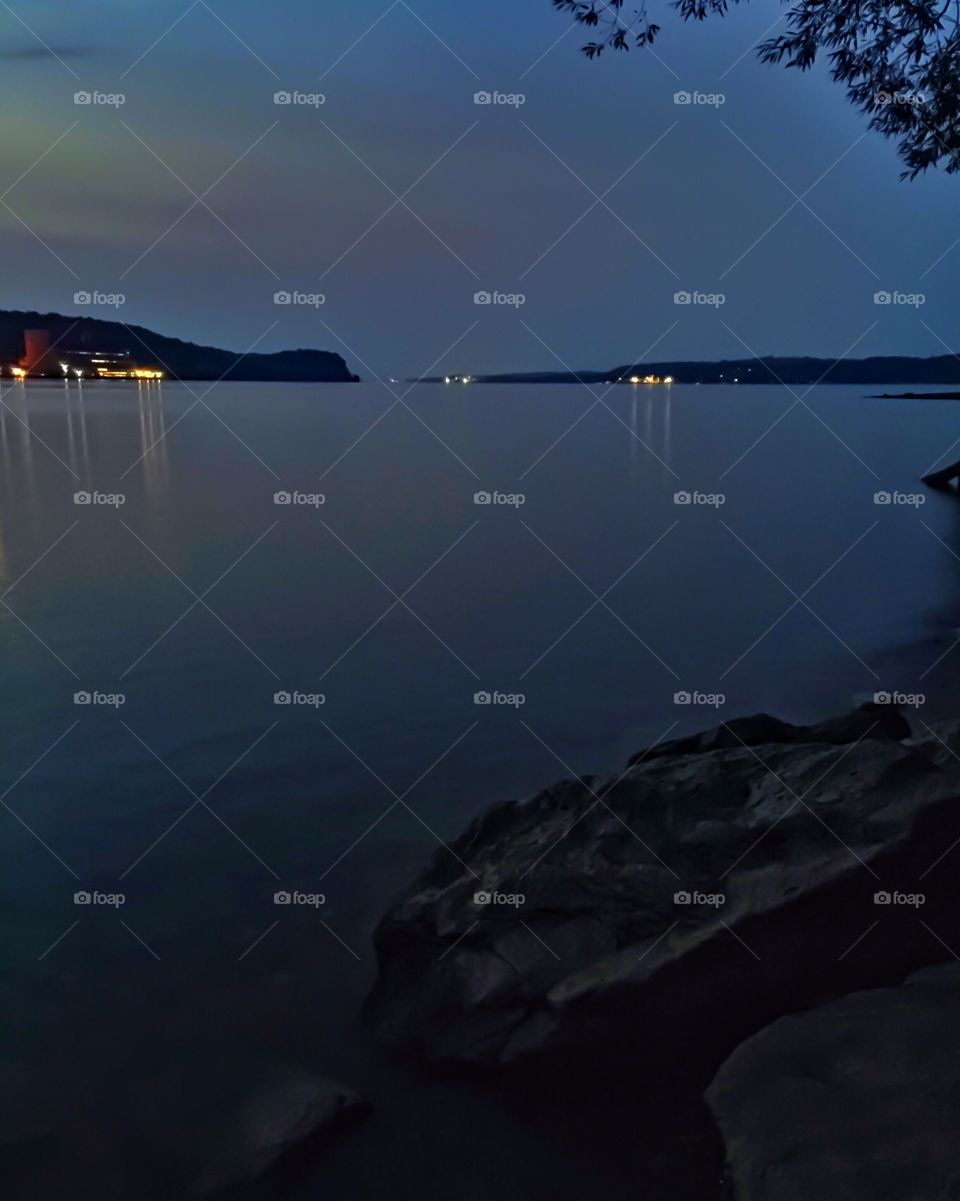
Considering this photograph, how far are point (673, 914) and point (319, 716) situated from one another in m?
4.75

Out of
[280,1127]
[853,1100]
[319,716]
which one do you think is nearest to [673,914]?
[853,1100]

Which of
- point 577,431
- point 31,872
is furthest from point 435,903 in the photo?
point 577,431

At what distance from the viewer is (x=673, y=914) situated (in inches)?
190

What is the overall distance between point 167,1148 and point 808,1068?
2.64 m

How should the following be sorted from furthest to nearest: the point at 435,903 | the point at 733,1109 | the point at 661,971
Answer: the point at 435,903, the point at 661,971, the point at 733,1109

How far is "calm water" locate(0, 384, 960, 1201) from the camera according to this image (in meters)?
4.44

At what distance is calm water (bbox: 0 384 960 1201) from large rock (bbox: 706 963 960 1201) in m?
0.59

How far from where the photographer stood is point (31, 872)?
250 inches

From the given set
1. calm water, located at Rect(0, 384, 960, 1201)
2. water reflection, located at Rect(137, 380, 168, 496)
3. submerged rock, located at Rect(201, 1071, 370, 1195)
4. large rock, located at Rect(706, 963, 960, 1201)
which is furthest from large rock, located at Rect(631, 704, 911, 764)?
water reflection, located at Rect(137, 380, 168, 496)

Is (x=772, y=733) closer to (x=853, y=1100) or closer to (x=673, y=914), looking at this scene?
(x=673, y=914)

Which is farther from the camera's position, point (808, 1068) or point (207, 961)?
point (207, 961)

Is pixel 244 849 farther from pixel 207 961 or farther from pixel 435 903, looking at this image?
pixel 435 903

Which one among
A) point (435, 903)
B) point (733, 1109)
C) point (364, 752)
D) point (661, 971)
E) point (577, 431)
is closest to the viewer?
point (733, 1109)

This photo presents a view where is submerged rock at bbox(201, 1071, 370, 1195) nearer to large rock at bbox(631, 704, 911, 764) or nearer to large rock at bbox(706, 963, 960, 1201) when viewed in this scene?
large rock at bbox(706, 963, 960, 1201)
